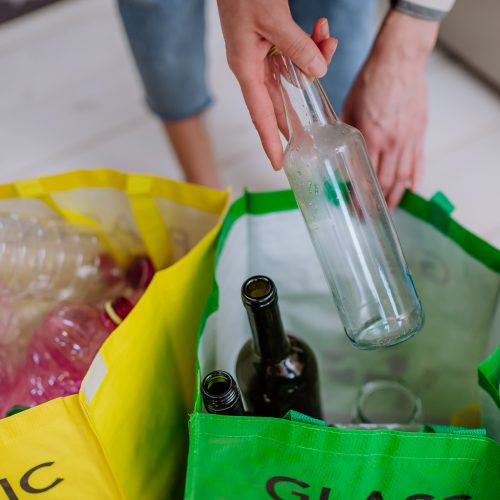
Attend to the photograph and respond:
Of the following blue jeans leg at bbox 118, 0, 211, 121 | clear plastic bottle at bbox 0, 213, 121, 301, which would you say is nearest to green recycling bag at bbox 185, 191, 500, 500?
clear plastic bottle at bbox 0, 213, 121, 301

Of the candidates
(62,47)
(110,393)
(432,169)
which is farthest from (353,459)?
(62,47)

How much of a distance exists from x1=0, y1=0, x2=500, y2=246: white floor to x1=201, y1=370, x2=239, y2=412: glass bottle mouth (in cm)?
69

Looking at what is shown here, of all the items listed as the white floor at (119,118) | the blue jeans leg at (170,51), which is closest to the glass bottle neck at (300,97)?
the blue jeans leg at (170,51)

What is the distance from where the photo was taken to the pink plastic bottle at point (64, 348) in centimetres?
82

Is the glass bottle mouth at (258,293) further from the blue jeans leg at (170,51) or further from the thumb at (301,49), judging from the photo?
the blue jeans leg at (170,51)

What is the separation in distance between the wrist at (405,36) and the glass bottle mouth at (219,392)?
44cm

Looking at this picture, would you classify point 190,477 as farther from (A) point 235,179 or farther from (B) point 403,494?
(A) point 235,179

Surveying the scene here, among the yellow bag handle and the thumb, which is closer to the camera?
the thumb

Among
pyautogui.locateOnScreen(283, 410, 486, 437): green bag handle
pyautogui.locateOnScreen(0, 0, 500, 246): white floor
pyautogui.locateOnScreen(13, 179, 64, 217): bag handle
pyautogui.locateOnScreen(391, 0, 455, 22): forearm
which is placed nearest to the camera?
pyautogui.locateOnScreen(283, 410, 486, 437): green bag handle

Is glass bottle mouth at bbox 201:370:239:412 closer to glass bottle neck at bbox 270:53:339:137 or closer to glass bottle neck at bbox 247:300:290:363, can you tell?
glass bottle neck at bbox 247:300:290:363

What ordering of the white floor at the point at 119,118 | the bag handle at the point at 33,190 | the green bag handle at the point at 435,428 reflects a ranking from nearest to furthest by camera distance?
the green bag handle at the point at 435,428 < the bag handle at the point at 33,190 < the white floor at the point at 119,118

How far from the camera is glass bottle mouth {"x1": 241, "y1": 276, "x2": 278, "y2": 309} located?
2.09 ft

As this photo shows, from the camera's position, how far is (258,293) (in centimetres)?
66

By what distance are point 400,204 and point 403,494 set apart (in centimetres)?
33
